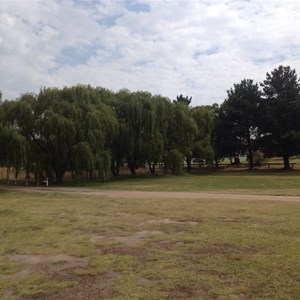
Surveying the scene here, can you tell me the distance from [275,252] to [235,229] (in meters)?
2.62

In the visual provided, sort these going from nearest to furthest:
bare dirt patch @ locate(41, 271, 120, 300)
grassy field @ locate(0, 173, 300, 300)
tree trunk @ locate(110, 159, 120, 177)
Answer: bare dirt patch @ locate(41, 271, 120, 300), grassy field @ locate(0, 173, 300, 300), tree trunk @ locate(110, 159, 120, 177)

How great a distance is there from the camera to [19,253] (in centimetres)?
821

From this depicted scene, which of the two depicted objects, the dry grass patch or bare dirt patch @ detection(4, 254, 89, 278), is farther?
bare dirt patch @ detection(4, 254, 89, 278)

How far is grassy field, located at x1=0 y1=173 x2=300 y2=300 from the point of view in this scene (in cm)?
577

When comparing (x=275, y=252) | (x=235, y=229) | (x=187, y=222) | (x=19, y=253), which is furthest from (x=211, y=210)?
(x=19, y=253)

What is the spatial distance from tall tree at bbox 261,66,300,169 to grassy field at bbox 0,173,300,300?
3609cm

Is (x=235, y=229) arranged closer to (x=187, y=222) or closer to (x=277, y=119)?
(x=187, y=222)

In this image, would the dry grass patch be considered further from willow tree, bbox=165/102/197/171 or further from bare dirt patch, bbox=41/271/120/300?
willow tree, bbox=165/102/197/171

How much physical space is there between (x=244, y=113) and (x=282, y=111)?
5302 millimetres

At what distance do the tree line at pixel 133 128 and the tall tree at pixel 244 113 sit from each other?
0.13 m

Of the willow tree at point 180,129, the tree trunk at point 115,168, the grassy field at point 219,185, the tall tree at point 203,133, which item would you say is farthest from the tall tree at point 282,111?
the tree trunk at point 115,168

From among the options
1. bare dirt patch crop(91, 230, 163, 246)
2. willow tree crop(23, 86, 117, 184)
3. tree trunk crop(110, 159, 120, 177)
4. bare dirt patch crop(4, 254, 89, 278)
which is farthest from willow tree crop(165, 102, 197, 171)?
bare dirt patch crop(4, 254, 89, 278)

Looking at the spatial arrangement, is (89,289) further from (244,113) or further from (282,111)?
(244,113)

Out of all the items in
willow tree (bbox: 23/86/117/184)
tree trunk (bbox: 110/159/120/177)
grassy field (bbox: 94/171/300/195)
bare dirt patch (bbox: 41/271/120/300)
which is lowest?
bare dirt patch (bbox: 41/271/120/300)
